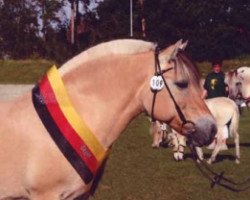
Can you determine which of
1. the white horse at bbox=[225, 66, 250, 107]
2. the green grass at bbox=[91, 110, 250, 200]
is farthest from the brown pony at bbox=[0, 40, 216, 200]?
the white horse at bbox=[225, 66, 250, 107]

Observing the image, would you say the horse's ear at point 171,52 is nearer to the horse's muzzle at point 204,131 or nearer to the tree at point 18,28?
the horse's muzzle at point 204,131

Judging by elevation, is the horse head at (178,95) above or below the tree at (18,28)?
above

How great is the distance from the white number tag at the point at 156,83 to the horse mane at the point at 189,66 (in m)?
A: 0.21

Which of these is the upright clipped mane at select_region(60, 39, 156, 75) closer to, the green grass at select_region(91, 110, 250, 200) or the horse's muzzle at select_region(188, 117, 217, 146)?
the horse's muzzle at select_region(188, 117, 217, 146)

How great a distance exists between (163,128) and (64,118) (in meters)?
11.8

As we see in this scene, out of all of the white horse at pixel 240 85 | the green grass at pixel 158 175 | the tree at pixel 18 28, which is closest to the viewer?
the green grass at pixel 158 175

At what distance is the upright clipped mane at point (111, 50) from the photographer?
465cm

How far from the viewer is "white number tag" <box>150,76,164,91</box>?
177 inches

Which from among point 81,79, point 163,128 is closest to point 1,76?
point 163,128

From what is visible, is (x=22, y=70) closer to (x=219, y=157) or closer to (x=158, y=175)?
(x=219, y=157)

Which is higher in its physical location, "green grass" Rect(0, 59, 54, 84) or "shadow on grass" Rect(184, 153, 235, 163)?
"shadow on grass" Rect(184, 153, 235, 163)

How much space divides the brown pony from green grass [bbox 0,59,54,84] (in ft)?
117

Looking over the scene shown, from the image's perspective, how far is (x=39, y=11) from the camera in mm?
56656

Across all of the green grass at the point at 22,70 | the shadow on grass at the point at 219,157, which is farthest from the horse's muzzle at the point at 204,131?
the green grass at the point at 22,70
